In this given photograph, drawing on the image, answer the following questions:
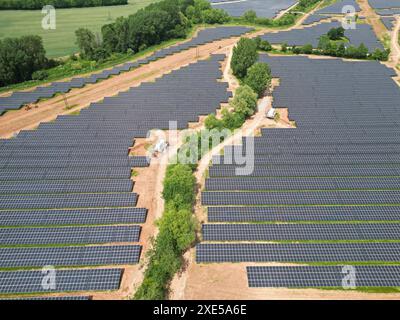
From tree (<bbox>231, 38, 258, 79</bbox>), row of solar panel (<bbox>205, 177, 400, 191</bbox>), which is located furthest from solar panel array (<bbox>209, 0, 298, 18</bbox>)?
row of solar panel (<bbox>205, 177, 400, 191</bbox>)

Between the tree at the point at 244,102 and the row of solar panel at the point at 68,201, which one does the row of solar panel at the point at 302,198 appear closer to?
the row of solar panel at the point at 68,201

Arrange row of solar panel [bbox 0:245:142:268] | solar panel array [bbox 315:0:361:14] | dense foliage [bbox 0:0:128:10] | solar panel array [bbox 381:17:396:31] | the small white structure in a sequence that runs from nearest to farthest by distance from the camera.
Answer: row of solar panel [bbox 0:245:142:268], the small white structure, solar panel array [bbox 381:17:396:31], solar panel array [bbox 315:0:361:14], dense foliage [bbox 0:0:128:10]

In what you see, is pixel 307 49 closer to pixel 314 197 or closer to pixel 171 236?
pixel 314 197

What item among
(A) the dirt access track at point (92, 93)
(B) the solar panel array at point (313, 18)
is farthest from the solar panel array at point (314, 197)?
(B) the solar panel array at point (313, 18)

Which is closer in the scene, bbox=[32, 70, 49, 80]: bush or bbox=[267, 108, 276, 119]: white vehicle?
bbox=[267, 108, 276, 119]: white vehicle

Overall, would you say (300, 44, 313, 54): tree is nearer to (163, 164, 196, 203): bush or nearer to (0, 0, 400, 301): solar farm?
(0, 0, 400, 301): solar farm

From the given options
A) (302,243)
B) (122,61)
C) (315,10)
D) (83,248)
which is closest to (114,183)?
(83,248)

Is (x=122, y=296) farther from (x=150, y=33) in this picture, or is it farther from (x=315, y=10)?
(x=315, y=10)
